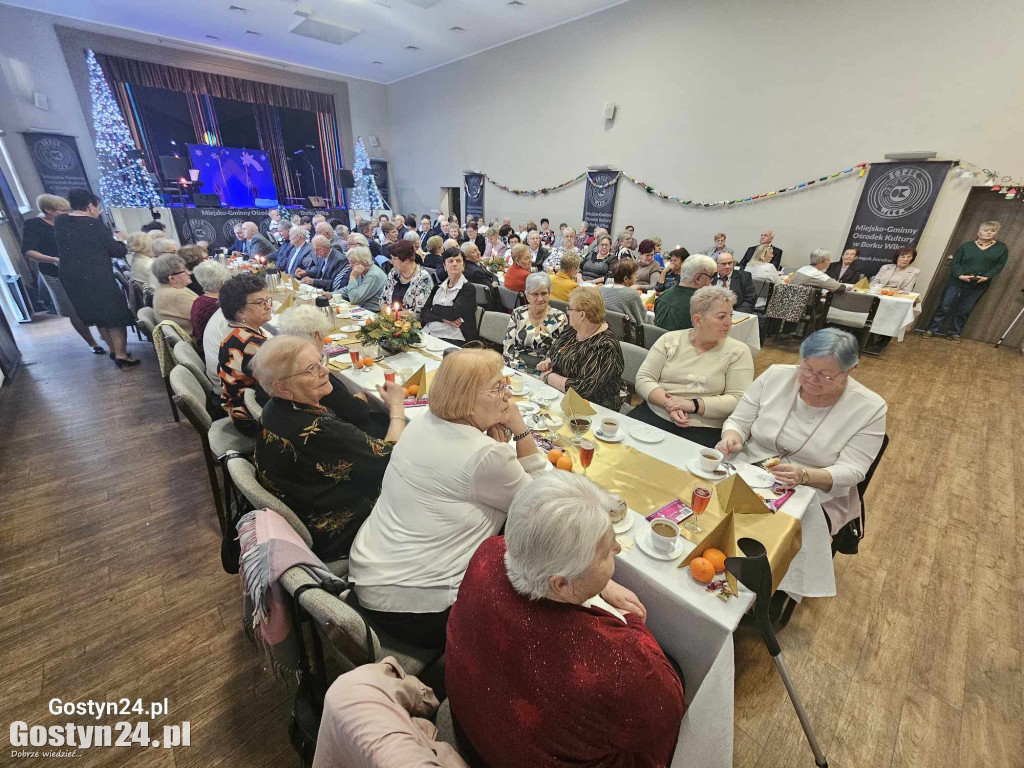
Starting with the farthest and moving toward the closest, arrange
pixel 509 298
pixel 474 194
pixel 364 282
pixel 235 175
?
pixel 474 194
pixel 235 175
pixel 509 298
pixel 364 282

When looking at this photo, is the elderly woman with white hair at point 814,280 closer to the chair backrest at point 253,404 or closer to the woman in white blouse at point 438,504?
the woman in white blouse at point 438,504

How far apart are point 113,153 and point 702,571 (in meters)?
13.9

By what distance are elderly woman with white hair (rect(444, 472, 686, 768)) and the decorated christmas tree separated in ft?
49.2

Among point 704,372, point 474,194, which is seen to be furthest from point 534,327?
point 474,194

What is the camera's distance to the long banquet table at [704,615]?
3.55 ft

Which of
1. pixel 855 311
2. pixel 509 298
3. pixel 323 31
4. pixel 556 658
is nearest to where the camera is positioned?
pixel 556 658

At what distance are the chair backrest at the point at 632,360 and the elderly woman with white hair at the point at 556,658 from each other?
6.54 feet

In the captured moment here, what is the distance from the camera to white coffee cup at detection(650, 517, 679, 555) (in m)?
1.27

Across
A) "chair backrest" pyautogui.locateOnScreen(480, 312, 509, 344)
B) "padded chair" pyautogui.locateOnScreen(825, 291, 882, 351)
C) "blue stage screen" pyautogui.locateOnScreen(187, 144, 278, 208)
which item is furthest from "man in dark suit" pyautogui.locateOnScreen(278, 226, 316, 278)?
"padded chair" pyautogui.locateOnScreen(825, 291, 882, 351)

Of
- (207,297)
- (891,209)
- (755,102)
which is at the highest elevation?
(755,102)

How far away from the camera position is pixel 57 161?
336 inches

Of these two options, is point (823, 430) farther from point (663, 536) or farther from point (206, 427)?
point (206, 427)

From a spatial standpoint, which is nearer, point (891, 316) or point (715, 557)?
point (715, 557)

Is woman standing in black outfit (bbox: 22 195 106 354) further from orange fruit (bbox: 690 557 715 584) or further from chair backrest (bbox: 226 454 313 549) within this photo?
orange fruit (bbox: 690 557 715 584)
